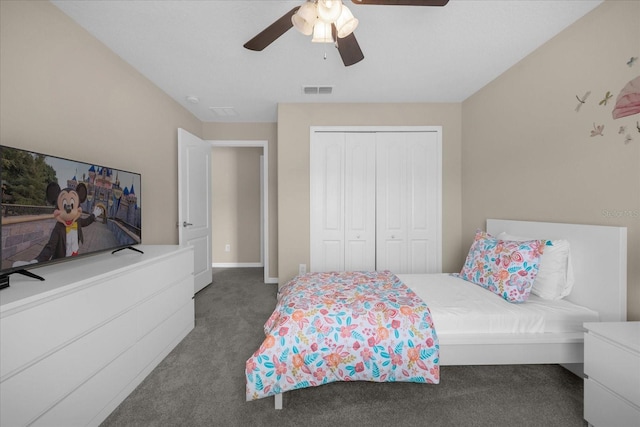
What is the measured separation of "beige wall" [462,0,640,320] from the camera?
1516mm

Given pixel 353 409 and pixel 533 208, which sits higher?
pixel 533 208

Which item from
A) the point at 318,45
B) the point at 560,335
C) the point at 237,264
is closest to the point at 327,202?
the point at 318,45

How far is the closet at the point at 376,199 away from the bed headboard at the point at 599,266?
1.45 metres

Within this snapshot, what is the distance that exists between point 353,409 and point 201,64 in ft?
9.83

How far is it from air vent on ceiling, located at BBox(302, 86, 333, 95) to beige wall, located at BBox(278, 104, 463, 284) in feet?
0.98

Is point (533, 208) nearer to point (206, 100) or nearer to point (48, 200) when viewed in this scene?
point (48, 200)

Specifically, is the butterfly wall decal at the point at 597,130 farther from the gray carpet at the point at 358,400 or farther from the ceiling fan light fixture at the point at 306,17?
the ceiling fan light fixture at the point at 306,17

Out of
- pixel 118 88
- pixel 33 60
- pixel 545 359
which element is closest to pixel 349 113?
pixel 118 88

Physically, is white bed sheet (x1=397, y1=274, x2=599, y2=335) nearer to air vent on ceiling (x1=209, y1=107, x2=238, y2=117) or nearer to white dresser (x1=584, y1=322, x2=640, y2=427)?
white dresser (x1=584, y1=322, x2=640, y2=427)

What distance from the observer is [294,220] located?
128 inches

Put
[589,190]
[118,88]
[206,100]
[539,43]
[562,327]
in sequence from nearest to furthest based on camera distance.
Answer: [562,327] → [589,190] → [539,43] → [118,88] → [206,100]

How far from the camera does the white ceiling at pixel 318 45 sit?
169 centimetres

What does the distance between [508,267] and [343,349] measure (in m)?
1.37

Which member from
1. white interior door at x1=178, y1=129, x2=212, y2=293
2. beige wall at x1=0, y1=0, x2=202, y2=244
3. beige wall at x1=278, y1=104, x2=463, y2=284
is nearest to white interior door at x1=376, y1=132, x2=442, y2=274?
beige wall at x1=278, y1=104, x2=463, y2=284
